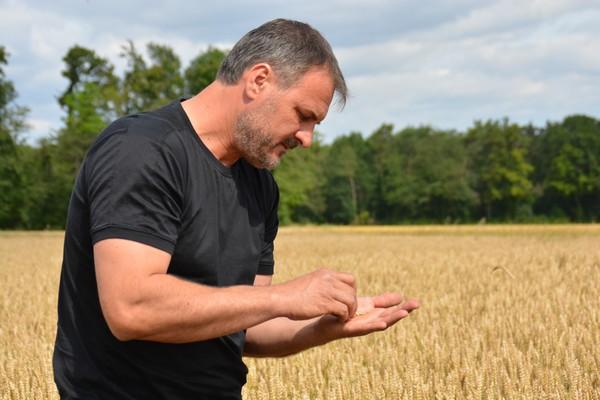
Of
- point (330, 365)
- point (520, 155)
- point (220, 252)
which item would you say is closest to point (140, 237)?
point (220, 252)

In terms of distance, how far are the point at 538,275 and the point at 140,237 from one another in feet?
31.3

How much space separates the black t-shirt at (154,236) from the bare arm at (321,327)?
1.12 ft

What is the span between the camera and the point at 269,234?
3062 millimetres

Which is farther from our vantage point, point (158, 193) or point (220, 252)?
point (220, 252)

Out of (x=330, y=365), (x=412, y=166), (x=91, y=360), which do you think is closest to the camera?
(x=91, y=360)

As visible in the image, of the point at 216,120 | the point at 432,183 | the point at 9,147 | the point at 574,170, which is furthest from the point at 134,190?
the point at 574,170

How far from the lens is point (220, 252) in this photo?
8.52ft

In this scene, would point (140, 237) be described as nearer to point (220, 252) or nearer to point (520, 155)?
point (220, 252)

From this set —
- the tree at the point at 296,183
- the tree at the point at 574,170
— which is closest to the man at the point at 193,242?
the tree at the point at 296,183

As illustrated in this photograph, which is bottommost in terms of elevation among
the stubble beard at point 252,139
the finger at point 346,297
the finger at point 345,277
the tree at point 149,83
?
the finger at point 346,297

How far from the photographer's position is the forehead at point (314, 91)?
253cm

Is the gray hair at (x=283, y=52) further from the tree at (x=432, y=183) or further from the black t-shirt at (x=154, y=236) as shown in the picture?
the tree at (x=432, y=183)

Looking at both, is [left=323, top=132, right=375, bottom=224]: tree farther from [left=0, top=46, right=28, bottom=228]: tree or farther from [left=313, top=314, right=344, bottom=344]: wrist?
[left=313, top=314, right=344, bottom=344]: wrist

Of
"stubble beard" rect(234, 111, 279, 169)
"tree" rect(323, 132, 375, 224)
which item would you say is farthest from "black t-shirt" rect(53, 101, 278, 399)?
"tree" rect(323, 132, 375, 224)
